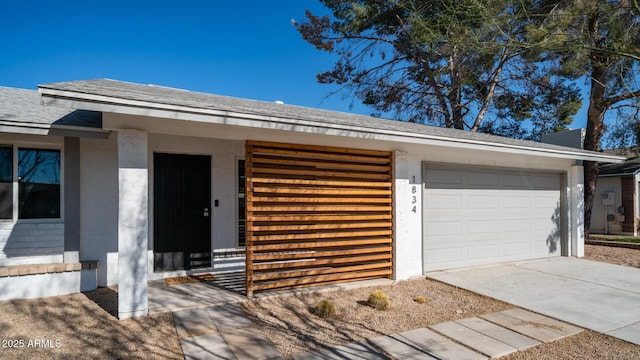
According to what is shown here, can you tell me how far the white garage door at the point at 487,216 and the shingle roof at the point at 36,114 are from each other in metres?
5.76

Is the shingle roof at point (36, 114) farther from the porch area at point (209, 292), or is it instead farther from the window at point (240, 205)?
the porch area at point (209, 292)

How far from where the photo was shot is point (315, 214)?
19.2ft

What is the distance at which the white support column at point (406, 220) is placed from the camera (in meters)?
6.30

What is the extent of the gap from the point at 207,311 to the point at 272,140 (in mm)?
2503

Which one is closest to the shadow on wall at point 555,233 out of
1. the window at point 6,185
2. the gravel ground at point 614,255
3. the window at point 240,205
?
the gravel ground at point 614,255

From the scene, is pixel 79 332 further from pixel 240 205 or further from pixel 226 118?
pixel 240 205

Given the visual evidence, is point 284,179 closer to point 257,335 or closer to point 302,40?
point 257,335

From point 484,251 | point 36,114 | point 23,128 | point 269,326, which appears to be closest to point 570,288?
point 484,251

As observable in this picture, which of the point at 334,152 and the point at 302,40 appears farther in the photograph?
the point at 302,40

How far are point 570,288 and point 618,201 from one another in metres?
12.2

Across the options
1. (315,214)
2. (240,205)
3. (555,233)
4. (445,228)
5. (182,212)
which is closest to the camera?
(315,214)

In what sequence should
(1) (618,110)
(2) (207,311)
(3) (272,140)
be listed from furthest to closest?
1. (1) (618,110)
2. (3) (272,140)
3. (2) (207,311)

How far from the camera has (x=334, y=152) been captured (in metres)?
5.85

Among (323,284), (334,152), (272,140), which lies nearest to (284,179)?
(272,140)
